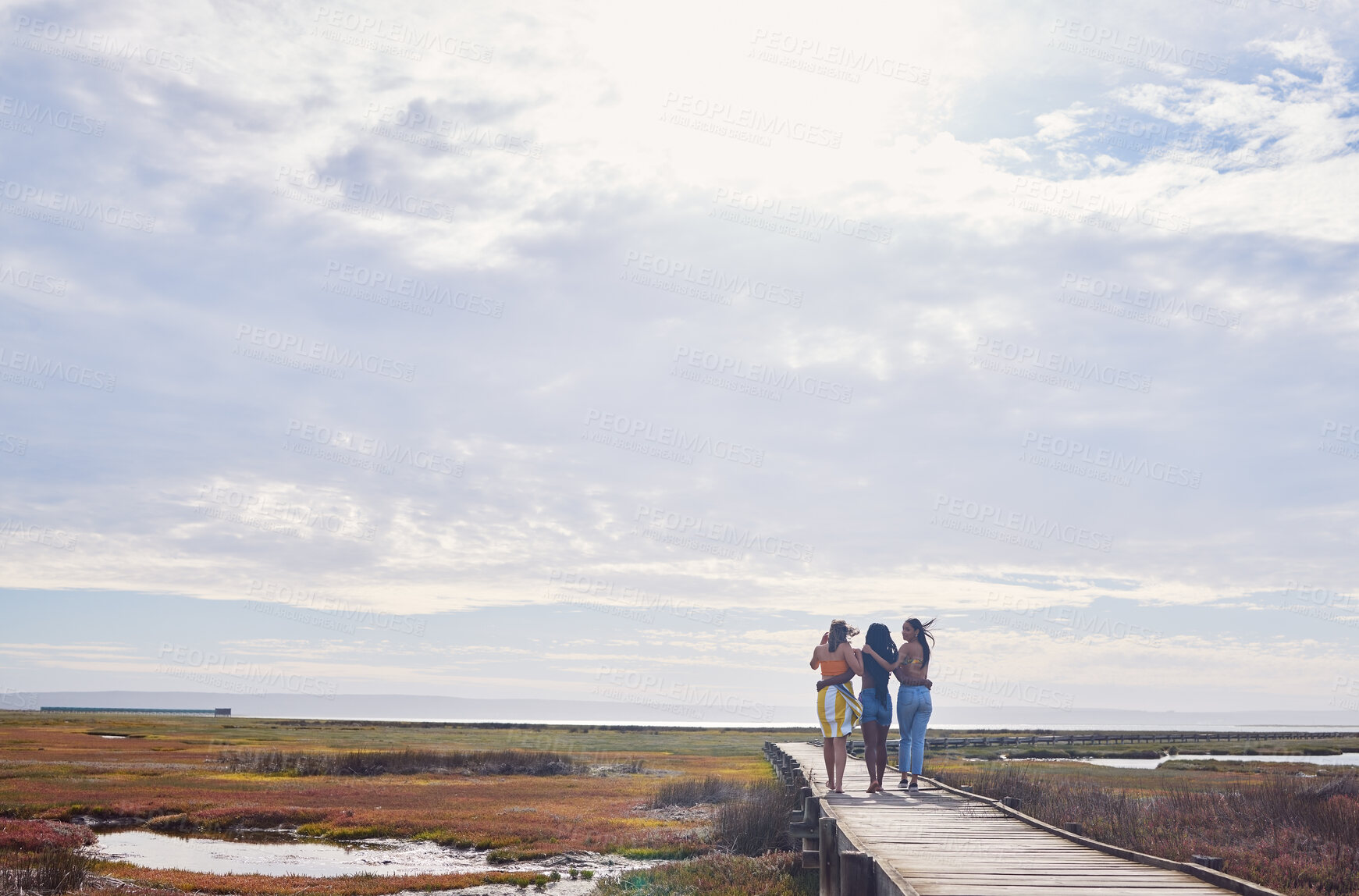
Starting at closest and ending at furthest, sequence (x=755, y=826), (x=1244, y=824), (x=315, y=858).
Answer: (x=1244, y=824) → (x=755, y=826) → (x=315, y=858)

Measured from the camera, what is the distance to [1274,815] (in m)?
17.8

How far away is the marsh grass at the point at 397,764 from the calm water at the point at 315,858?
56.1ft

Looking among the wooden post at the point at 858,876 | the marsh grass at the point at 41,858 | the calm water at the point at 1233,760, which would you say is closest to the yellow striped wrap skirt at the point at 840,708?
the wooden post at the point at 858,876

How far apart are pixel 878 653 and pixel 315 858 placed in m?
14.8

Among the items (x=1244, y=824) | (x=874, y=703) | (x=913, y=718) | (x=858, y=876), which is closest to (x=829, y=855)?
(x=858, y=876)

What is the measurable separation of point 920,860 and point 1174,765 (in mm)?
49612

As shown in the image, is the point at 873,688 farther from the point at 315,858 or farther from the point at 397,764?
the point at 397,764

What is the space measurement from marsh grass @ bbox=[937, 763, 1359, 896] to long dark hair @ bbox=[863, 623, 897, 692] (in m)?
3.11

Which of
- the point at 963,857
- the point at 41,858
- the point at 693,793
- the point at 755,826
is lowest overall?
the point at 693,793

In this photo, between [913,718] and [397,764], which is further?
[397,764]

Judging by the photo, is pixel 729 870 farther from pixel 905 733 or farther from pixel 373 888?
pixel 373 888

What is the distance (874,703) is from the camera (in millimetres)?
13570

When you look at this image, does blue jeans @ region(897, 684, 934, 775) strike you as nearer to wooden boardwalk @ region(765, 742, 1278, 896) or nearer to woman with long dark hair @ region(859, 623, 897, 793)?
woman with long dark hair @ region(859, 623, 897, 793)

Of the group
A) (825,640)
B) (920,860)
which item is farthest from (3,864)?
(920,860)
